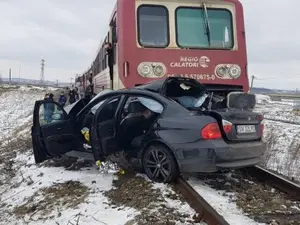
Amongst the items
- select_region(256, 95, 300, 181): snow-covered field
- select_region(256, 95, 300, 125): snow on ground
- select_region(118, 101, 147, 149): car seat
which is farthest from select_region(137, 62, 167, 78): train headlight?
select_region(256, 95, 300, 125): snow on ground

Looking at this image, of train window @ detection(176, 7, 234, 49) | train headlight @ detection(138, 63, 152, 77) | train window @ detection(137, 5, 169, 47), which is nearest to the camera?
train headlight @ detection(138, 63, 152, 77)

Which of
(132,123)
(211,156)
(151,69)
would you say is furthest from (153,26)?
(211,156)

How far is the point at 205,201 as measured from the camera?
4727 millimetres

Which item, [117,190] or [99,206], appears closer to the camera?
[99,206]

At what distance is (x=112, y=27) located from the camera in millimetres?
9914

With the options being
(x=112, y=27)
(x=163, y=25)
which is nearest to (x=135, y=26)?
(x=163, y=25)

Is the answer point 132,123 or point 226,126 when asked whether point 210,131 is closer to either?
point 226,126

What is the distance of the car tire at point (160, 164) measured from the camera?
568 centimetres

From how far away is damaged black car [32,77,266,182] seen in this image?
551 cm

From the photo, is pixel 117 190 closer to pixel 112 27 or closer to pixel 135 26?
pixel 135 26

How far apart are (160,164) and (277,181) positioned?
68.8 inches

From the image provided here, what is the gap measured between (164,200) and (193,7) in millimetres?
5483

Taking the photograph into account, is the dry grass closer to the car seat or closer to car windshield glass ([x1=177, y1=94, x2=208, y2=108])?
the car seat

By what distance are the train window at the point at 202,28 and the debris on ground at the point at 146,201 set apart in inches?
157
